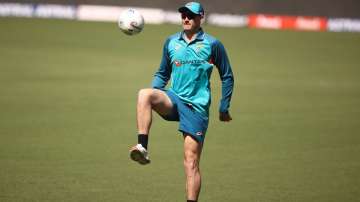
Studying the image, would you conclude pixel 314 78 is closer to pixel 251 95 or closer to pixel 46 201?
pixel 251 95

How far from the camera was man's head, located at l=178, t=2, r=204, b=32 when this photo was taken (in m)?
8.34

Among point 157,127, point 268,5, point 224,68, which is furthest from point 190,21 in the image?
point 268,5

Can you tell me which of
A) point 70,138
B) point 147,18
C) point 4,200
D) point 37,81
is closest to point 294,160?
point 70,138

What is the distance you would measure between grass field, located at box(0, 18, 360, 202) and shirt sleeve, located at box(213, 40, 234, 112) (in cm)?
189

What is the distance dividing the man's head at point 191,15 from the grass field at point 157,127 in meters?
2.47

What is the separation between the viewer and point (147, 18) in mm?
35031

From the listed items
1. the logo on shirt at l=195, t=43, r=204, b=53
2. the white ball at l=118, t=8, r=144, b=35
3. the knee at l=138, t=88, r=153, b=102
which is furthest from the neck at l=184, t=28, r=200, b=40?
the white ball at l=118, t=8, r=144, b=35

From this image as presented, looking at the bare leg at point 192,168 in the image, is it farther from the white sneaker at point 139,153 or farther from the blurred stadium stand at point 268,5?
the blurred stadium stand at point 268,5

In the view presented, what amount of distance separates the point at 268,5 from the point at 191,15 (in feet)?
84.5

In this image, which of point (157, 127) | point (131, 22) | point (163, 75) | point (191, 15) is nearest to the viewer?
point (191, 15)

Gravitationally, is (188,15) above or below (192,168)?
above

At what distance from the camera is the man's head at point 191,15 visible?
27.4 ft

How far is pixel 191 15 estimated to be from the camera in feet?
27.6

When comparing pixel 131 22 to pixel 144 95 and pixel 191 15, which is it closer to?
pixel 191 15
